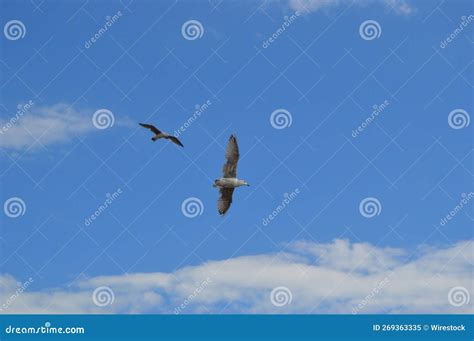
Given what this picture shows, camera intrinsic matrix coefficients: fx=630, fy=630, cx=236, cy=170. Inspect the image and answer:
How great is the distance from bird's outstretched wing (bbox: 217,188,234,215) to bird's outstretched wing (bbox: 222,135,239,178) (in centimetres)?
94

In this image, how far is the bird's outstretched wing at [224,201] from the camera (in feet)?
92.6

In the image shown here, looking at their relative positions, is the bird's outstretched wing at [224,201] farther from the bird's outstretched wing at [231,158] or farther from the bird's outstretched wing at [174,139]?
the bird's outstretched wing at [174,139]

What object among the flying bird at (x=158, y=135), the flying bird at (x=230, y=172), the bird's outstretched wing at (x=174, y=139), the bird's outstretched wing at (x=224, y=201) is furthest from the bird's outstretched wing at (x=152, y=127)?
the bird's outstretched wing at (x=224, y=201)

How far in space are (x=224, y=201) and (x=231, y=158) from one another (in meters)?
2.19

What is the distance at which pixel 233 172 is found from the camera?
27.5 m

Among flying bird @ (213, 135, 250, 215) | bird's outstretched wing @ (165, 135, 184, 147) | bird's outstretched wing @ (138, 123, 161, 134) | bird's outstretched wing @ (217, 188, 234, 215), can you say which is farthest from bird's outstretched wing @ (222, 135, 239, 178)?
bird's outstretched wing @ (138, 123, 161, 134)

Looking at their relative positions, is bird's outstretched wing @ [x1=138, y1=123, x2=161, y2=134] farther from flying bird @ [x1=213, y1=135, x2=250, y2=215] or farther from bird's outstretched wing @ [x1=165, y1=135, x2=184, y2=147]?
flying bird @ [x1=213, y1=135, x2=250, y2=215]
